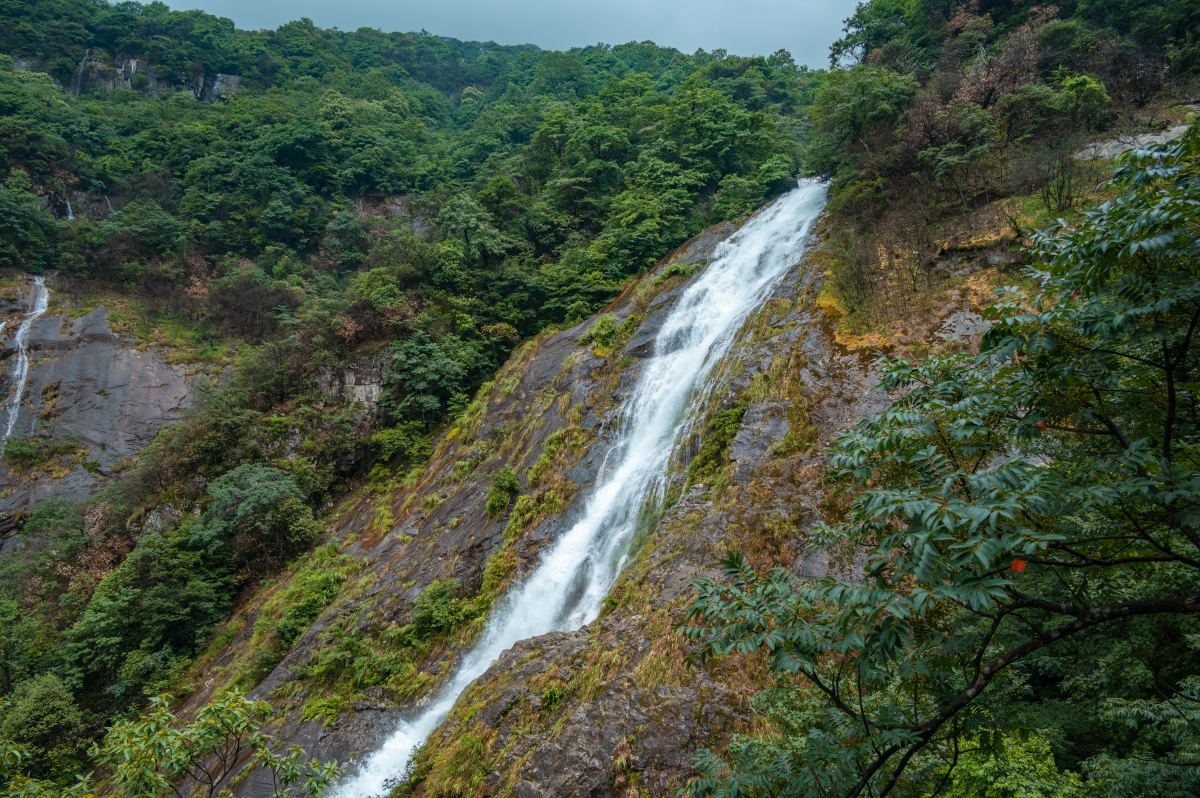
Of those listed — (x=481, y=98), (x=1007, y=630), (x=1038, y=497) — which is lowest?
(x=1007, y=630)

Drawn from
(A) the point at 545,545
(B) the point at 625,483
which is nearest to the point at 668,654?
(B) the point at 625,483

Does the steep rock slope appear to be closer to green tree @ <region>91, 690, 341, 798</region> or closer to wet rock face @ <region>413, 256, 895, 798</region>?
wet rock face @ <region>413, 256, 895, 798</region>

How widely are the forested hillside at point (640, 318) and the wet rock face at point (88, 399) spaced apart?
1183mm

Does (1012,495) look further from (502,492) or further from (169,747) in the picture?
(502,492)

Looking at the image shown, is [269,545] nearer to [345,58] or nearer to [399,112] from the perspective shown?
[399,112]

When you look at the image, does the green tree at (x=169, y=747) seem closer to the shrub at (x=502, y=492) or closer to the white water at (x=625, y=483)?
the white water at (x=625, y=483)

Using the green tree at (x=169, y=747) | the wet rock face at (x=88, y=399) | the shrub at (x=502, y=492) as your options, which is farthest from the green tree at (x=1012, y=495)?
the wet rock face at (x=88, y=399)

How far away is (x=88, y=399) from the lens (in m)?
24.5

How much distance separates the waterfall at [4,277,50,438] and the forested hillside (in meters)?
1.25

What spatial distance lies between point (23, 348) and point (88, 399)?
4.16 m

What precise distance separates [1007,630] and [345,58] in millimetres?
71437

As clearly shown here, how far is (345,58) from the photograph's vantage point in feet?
182

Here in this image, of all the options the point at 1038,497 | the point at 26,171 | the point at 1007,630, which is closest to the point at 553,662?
the point at 1007,630

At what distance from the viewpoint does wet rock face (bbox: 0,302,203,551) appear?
74.3ft
